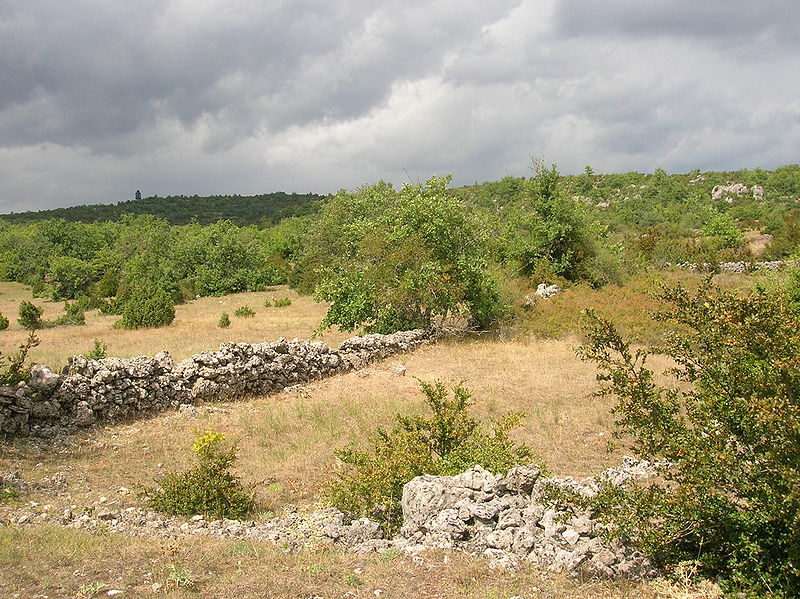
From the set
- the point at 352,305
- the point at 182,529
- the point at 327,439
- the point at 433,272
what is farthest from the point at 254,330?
the point at 182,529

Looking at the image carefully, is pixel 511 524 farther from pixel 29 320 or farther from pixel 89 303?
pixel 89 303

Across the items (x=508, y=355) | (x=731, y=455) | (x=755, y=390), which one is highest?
(x=755, y=390)

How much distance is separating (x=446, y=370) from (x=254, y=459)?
24.4 feet

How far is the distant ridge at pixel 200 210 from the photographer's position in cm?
11200

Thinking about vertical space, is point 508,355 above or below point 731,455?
below

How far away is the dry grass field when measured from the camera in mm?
5070

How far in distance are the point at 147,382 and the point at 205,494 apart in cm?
595

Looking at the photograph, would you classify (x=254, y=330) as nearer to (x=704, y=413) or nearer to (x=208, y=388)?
(x=208, y=388)

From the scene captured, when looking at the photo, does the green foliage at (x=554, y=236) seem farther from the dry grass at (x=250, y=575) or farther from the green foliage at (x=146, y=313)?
the dry grass at (x=250, y=575)

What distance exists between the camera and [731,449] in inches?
197

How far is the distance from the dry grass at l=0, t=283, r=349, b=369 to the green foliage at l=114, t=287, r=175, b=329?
0.53 metres

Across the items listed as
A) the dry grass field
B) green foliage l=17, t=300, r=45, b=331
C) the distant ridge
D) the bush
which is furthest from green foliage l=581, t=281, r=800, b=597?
the distant ridge

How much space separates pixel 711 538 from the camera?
16.5 ft

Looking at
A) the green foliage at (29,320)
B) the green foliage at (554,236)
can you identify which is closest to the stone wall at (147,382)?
the green foliage at (554,236)
